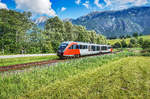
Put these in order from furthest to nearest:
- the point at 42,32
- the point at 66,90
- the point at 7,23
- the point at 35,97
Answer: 1. the point at 42,32
2. the point at 7,23
3. the point at 66,90
4. the point at 35,97

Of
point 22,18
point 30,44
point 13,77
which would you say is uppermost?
point 22,18

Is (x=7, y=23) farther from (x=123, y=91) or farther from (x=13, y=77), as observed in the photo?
(x=123, y=91)

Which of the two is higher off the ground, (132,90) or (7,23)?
(7,23)

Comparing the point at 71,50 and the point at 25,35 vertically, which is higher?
the point at 25,35

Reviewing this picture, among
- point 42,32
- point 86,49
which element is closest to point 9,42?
point 42,32

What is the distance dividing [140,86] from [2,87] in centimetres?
698

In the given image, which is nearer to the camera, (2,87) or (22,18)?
(2,87)

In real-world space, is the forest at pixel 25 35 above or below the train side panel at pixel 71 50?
above

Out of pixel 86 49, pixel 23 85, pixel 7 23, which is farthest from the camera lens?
pixel 7 23

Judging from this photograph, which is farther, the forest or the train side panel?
the forest

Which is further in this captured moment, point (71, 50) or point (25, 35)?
point (25, 35)

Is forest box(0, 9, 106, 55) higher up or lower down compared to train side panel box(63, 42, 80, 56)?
higher up

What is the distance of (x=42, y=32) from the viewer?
40.1 meters

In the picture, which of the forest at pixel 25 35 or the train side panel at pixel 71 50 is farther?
the forest at pixel 25 35
